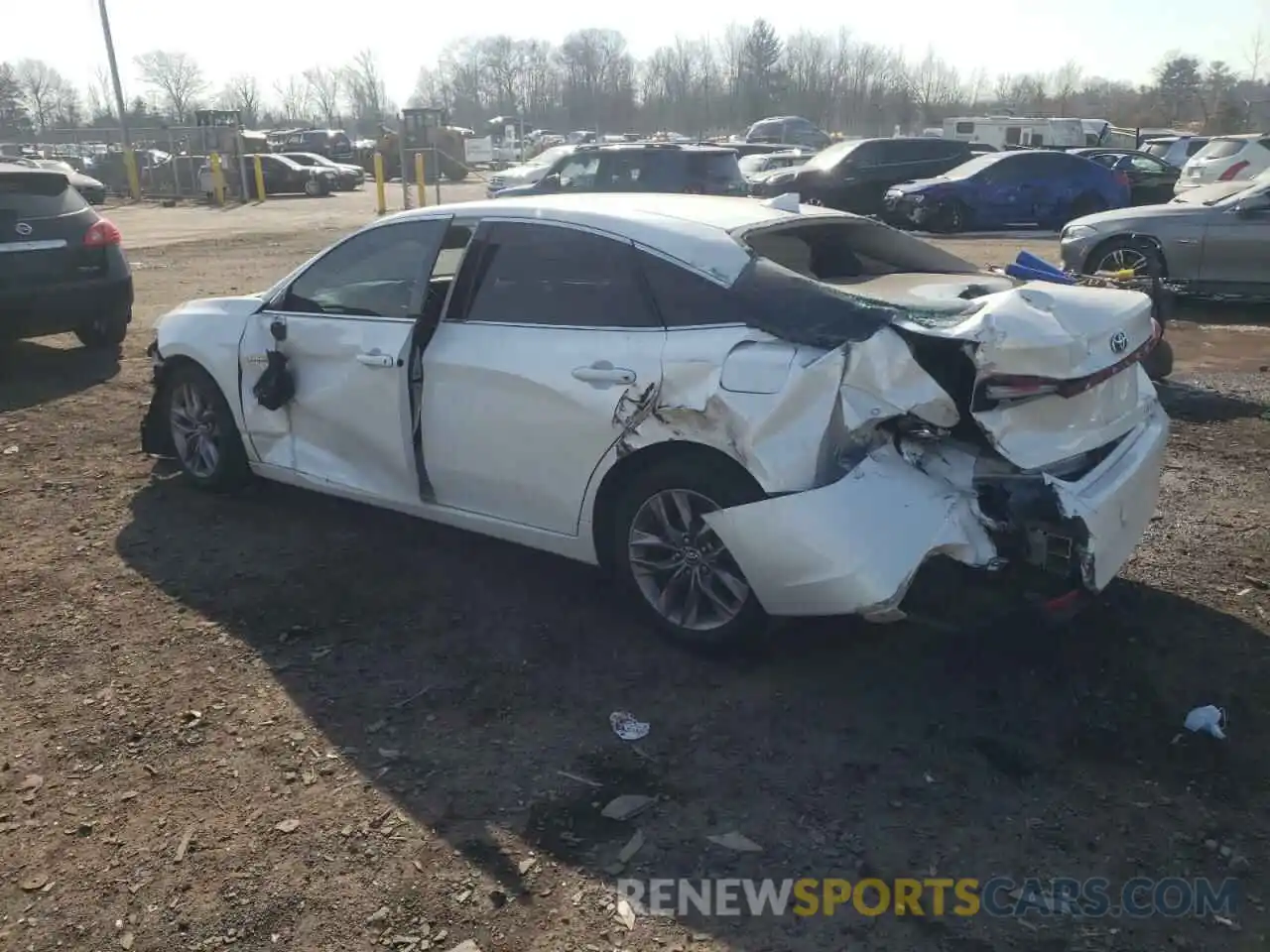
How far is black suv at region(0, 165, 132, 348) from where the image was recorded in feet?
26.7

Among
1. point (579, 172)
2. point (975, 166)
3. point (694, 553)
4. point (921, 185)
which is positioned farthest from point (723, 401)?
point (975, 166)

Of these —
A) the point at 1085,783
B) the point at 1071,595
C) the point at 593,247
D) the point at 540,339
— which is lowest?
the point at 1085,783

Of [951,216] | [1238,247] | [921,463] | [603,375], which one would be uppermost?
[603,375]

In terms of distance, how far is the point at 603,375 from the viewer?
3.92m

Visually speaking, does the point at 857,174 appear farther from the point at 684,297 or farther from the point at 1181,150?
the point at 684,297

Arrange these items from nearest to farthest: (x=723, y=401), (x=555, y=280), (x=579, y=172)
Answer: (x=723, y=401) < (x=555, y=280) < (x=579, y=172)

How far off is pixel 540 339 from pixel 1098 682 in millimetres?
2389

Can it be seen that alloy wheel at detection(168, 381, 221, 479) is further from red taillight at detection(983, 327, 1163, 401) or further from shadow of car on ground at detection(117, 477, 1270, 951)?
red taillight at detection(983, 327, 1163, 401)

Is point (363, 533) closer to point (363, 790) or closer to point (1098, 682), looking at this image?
point (363, 790)

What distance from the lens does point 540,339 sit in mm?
4168

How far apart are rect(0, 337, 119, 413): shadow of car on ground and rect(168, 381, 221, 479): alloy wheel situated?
2575 millimetres

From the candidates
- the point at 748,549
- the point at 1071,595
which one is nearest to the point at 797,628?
the point at 748,549

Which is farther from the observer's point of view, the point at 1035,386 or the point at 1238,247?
the point at 1238,247

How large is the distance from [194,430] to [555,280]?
8.36ft
